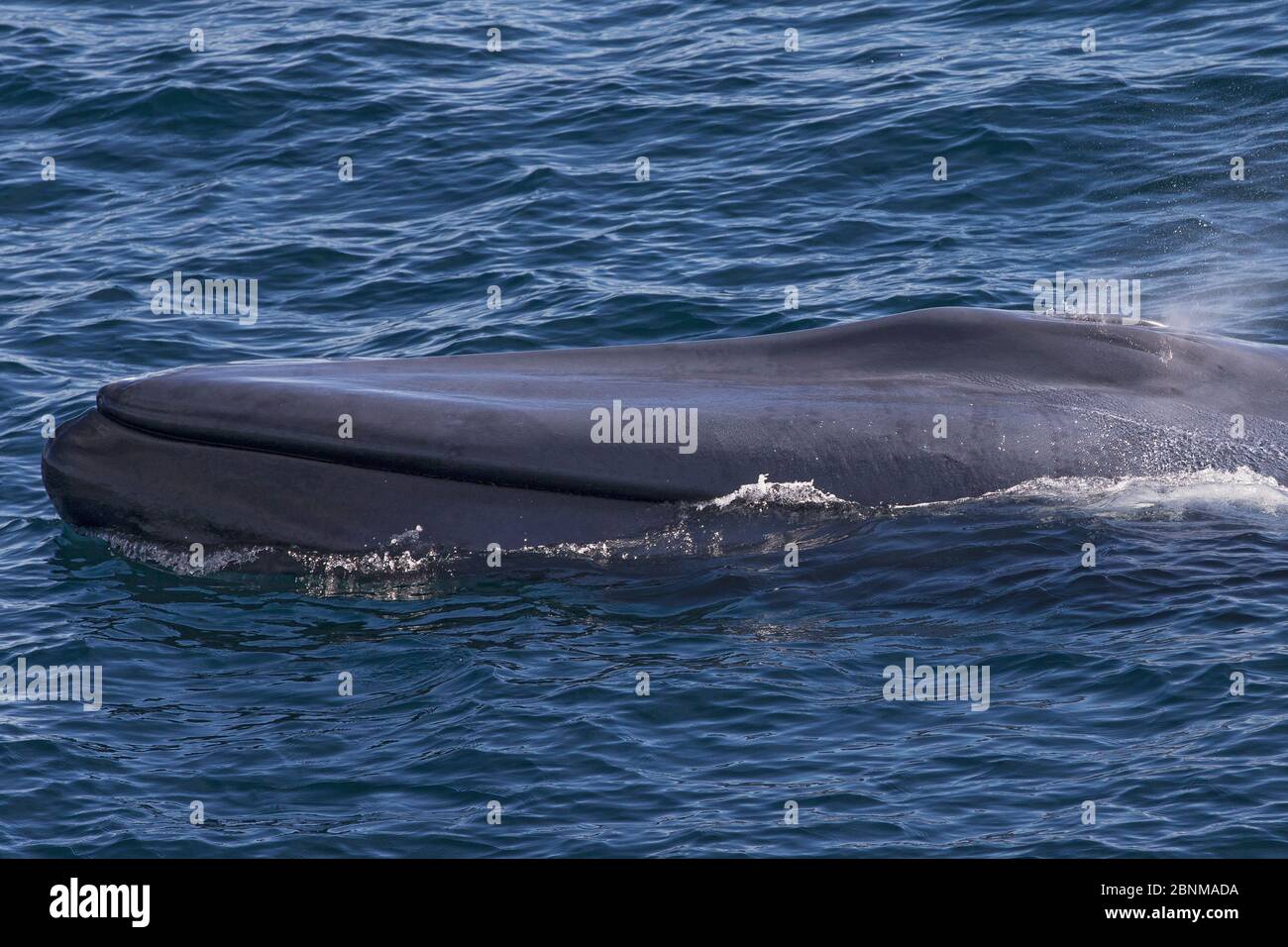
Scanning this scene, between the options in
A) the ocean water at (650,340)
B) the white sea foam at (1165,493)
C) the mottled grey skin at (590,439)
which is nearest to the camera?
the ocean water at (650,340)

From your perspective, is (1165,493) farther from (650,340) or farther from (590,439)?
(650,340)

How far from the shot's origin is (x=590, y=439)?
13.3 meters

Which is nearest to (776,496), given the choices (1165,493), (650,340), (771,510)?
(771,510)

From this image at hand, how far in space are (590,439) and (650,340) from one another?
25.6 ft

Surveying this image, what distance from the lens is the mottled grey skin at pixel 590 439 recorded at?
43.7ft

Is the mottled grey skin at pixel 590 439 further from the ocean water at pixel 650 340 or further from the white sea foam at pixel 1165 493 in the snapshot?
the ocean water at pixel 650 340

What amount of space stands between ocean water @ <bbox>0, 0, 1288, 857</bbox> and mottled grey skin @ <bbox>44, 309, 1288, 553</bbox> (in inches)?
11.3

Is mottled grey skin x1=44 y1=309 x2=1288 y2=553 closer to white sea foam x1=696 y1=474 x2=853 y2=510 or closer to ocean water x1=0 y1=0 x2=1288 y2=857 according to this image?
white sea foam x1=696 y1=474 x2=853 y2=510

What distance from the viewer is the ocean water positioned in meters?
11.4

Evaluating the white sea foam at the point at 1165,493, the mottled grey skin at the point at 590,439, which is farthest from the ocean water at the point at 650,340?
the mottled grey skin at the point at 590,439

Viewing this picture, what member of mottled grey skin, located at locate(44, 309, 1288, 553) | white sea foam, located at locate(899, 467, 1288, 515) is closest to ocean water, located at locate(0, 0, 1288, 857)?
white sea foam, located at locate(899, 467, 1288, 515)

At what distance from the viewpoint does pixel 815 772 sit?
37.8 feet

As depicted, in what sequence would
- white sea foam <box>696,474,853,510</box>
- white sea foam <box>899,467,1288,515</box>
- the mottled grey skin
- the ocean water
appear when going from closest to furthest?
the ocean water → the mottled grey skin → white sea foam <box>696,474,853,510</box> → white sea foam <box>899,467,1288,515</box>

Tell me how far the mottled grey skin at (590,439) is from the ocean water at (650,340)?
286mm
